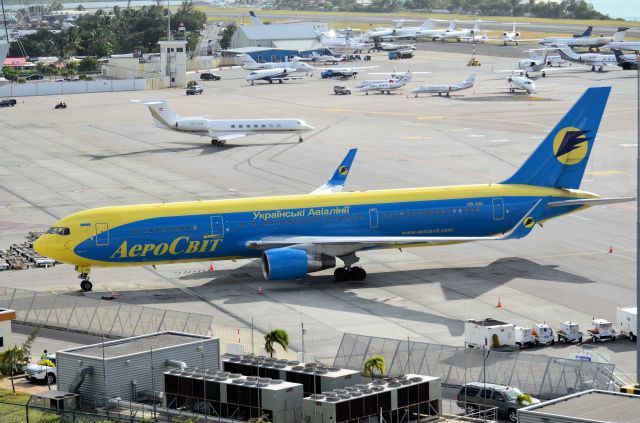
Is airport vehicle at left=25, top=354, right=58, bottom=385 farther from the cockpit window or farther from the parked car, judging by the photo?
the parked car

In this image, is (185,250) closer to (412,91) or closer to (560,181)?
(560,181)

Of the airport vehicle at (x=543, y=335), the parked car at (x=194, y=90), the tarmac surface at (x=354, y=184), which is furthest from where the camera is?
the parked car at (x=194, y=90)

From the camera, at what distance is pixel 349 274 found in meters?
68.4

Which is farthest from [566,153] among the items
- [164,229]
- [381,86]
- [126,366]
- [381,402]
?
[381,86]

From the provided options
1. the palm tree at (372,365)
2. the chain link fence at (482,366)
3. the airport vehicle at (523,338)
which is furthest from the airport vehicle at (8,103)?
the palm tree at (372,365)

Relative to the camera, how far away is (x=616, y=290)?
65062mm

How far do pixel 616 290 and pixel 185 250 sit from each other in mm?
23317

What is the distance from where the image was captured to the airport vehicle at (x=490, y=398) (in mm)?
43594

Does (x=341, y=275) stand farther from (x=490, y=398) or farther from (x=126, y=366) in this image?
(x=490, y=398)

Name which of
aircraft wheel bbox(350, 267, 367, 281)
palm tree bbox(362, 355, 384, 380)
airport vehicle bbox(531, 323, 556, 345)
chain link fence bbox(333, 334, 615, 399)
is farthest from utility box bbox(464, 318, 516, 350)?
aircraft wheel bbox(350, 267, 367, 281)

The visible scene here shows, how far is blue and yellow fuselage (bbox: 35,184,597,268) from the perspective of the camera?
6544 cm

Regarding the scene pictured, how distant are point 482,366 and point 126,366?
1353 centimetres

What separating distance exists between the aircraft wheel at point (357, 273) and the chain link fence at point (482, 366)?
1842 centimetres

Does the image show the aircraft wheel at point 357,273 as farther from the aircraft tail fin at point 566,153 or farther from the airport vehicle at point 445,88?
the airport vehicle at point 445,88
